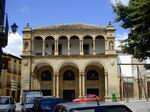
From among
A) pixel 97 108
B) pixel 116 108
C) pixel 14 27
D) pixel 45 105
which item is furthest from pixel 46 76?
pixel 97 108

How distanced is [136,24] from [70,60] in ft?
113

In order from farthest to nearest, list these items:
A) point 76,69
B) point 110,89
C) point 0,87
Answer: point 0,87 < point 76,69 < point 110,89

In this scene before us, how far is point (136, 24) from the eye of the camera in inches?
565

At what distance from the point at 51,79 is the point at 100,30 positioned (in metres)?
10.1

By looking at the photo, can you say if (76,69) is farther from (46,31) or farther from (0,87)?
(0,87)

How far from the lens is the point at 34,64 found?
48406 millimetres

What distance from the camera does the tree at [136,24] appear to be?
13.4m

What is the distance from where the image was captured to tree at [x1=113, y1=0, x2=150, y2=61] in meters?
13.4

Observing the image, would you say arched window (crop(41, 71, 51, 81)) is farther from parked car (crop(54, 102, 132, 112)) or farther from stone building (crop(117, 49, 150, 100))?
parked car (crop(54, 102, 132, 112))

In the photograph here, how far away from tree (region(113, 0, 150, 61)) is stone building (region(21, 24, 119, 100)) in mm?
31797

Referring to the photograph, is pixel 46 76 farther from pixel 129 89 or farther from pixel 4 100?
pixel 4 100

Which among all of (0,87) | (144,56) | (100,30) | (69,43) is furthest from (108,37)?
(144,56)

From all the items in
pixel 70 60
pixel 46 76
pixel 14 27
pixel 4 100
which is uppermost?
pixel 14 27

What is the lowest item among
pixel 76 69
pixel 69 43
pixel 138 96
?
pixel 138 96
